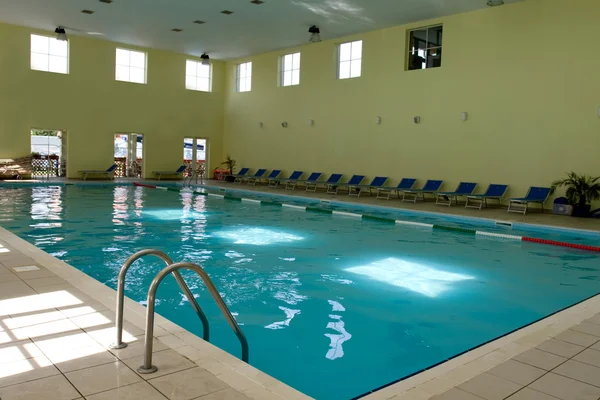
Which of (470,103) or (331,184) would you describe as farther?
(331,184)

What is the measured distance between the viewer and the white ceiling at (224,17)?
11656mm

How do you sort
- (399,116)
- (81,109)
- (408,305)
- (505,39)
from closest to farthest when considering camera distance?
(408,305)
(505,39)
(399,116)
(81,109)

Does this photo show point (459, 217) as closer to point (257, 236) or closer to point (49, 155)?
point (257, 236)

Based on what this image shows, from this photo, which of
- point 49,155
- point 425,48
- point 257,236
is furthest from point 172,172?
point 257,236

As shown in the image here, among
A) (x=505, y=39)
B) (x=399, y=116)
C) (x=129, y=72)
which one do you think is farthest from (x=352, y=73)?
(x=129, y=72)

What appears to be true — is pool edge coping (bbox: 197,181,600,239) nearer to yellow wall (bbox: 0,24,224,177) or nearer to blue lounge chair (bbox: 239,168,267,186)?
blue lounge chair (bbox: 239,168,267,186)

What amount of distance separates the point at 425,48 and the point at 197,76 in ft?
30.4

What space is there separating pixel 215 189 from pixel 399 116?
6.12 m

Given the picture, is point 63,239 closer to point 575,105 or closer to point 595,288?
point 595,288

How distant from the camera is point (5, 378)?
238cm

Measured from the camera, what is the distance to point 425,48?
43.2 ft

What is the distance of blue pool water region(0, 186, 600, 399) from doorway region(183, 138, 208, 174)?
9.37 m

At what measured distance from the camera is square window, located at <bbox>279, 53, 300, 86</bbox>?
658 inches

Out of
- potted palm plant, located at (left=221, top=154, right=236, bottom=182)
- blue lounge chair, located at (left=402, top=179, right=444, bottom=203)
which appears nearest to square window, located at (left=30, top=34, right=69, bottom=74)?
potted palm plant, located at (left=221, top=154, right=236, bottom=182)
